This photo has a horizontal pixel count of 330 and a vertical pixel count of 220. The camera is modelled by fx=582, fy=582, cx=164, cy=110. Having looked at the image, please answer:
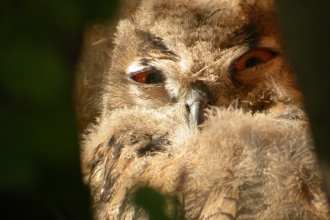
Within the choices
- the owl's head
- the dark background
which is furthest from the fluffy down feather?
the dark background

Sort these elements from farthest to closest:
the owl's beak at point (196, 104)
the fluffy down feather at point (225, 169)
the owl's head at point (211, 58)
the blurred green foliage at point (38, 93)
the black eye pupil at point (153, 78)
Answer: the black eye pupil at point (153, 78)
the owl's head at point (211, 58)
the owl's beak at point (196, 104)
the fluffy down feather at point (225, 169)
the blurred green foliage at point (38, 93)

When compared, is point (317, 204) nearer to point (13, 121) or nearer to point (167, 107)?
point (167, 107)

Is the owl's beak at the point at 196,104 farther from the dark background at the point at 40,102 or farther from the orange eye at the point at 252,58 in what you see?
the dark background at the point at 40,102

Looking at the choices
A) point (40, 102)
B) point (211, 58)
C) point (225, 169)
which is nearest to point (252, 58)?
point (211, 58)

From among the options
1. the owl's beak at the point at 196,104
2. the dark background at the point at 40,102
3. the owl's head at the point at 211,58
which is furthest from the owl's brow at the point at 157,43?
the dark background at the point at 40,102

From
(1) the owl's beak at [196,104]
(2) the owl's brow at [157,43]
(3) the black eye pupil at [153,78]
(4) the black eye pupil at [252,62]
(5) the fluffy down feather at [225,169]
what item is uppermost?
(2) the owl's brow at [157,43]

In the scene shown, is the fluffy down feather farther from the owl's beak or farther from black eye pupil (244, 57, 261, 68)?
black eye pupil (244, 57, 261, 68)

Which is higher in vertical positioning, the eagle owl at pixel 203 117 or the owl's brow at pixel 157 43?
the owl's brow at pixel 157 43
